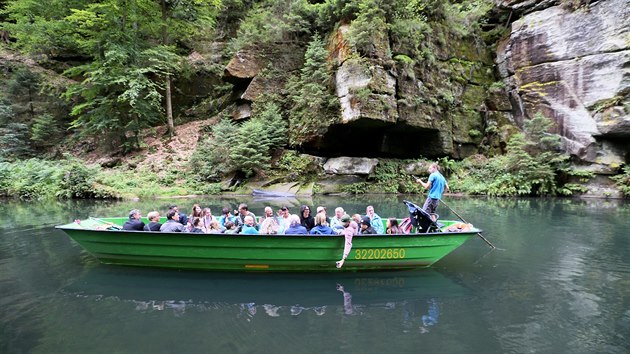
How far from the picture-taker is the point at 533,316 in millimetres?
5754

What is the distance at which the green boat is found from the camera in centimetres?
730

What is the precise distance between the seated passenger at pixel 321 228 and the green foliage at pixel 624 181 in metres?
18.6

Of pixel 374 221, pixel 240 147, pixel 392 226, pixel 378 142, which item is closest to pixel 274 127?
pixel 240 147

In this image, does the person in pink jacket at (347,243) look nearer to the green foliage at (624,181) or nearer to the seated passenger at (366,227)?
the seated passenger at (366,227)

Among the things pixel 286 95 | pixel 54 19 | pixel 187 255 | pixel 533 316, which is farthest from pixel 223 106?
pixel 533 316

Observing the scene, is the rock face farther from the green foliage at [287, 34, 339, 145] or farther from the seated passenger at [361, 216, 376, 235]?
the seated passenger at [361, 216, 376, 235]

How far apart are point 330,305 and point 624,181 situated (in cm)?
2009

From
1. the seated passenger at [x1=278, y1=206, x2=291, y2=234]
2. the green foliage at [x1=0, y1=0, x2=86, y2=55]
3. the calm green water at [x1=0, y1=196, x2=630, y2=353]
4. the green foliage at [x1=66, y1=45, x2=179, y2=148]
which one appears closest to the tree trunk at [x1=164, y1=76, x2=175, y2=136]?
the green foliage at [x1=66, y1=45, x2=179, y2=148]

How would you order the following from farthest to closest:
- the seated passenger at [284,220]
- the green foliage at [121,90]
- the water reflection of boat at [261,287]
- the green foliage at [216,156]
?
the green foliage at [121,90] < the green foliage at [216,156] < the seated passenger at [284,220] < the water reflection of boat at [261,287]

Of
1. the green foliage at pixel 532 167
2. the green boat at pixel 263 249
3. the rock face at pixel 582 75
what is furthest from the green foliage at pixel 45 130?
the rock face at pixel 582 75

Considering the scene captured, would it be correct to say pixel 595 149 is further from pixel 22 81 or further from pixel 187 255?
pixel 22 81

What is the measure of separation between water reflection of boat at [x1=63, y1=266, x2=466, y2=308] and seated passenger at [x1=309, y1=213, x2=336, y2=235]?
0.88 meters

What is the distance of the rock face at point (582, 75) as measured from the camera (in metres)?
18.9

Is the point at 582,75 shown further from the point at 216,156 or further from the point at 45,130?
the point at 45,130
